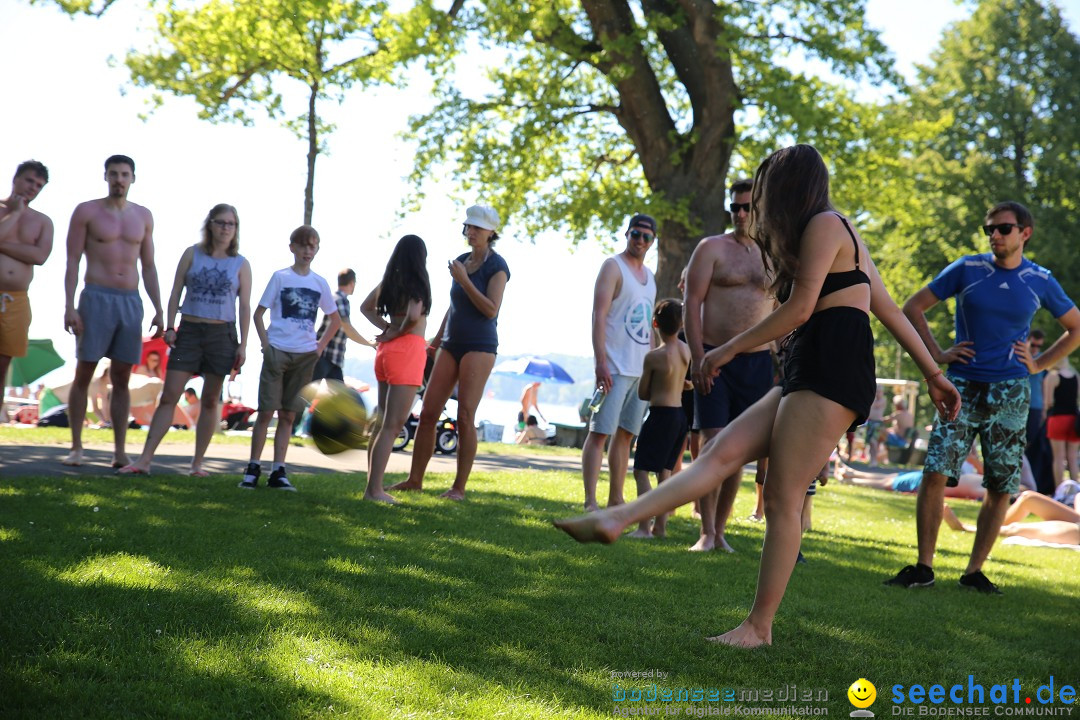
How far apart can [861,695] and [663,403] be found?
4.13m

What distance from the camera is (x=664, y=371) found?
295 inches

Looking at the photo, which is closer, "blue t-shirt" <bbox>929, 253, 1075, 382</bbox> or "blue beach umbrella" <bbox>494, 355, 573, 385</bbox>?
"blue t-shirt" <bbox>929, 253, 1075, 382</bbox>

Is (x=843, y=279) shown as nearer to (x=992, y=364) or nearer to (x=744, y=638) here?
(x=744, y=638)

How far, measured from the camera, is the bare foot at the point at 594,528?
3.83m

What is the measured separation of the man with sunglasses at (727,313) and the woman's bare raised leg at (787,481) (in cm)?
262

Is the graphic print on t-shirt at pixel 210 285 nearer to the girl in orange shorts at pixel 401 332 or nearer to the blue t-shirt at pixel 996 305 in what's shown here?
the girl in orange shorts at pixel 401 332

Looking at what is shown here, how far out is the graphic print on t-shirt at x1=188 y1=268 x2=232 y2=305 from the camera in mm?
8820

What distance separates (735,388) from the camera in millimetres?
6961

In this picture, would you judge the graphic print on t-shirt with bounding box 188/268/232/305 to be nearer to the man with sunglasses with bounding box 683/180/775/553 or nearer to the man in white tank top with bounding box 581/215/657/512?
the man in white tank top with bounding box 581/215/657/512

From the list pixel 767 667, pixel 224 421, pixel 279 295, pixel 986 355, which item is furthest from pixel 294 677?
pixel 224 421

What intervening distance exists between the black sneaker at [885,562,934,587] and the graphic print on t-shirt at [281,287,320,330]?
16.2ft

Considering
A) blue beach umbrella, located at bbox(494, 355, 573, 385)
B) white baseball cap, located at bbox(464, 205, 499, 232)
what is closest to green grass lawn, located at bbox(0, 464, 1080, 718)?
white baseball cap, located at bbox(464, 205, 499, 232)

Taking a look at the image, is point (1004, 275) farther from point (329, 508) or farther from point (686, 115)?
point (686, 115)

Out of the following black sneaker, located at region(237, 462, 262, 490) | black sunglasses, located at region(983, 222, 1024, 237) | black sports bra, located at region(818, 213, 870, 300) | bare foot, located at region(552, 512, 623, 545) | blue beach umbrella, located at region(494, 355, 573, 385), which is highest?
black sunglasses, located at region(983, 222, 1024, 237)
